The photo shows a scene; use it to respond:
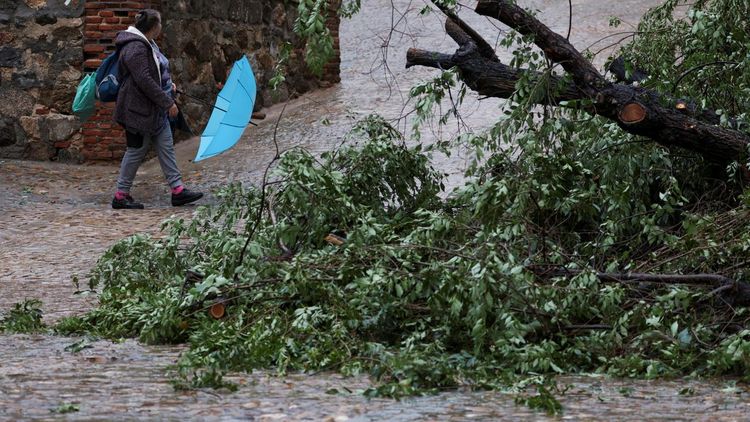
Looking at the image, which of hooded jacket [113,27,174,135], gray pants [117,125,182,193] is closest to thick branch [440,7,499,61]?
hooded jacket [113,27,174,135]

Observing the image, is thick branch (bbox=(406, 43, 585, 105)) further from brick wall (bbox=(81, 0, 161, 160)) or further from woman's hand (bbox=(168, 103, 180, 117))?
brick wall (bbox=(81, 0, 161, 160))

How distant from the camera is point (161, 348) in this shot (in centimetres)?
552

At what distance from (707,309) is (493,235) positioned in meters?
1.02

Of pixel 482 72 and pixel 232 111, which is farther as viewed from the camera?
pixel 232 111

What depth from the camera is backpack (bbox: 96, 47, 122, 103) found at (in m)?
10.0

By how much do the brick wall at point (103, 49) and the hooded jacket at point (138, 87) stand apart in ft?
5.81

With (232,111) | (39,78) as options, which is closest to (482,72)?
(232,111)

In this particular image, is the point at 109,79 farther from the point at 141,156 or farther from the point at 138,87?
the point at 141,156

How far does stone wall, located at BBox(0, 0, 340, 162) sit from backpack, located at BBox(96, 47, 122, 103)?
1.67 metres

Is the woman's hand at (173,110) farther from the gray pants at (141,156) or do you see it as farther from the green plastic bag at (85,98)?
the green plastic bag at (85,98)

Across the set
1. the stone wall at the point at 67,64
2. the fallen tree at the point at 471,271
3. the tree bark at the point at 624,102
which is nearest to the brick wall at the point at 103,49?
the stone wall at the point at 67,64

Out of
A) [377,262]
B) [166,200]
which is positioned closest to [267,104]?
[166,200]

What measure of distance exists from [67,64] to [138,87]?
2.54 metres

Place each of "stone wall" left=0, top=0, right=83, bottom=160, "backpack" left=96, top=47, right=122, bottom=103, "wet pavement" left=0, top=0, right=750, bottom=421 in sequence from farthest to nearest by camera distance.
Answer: "stone wall" left=0, top=0, right=83, bottom=160 < "backpack" left=96, top=47, right=122, bottom=103 < "wet pavement" left=0, top=0, right=750, bottom=421
